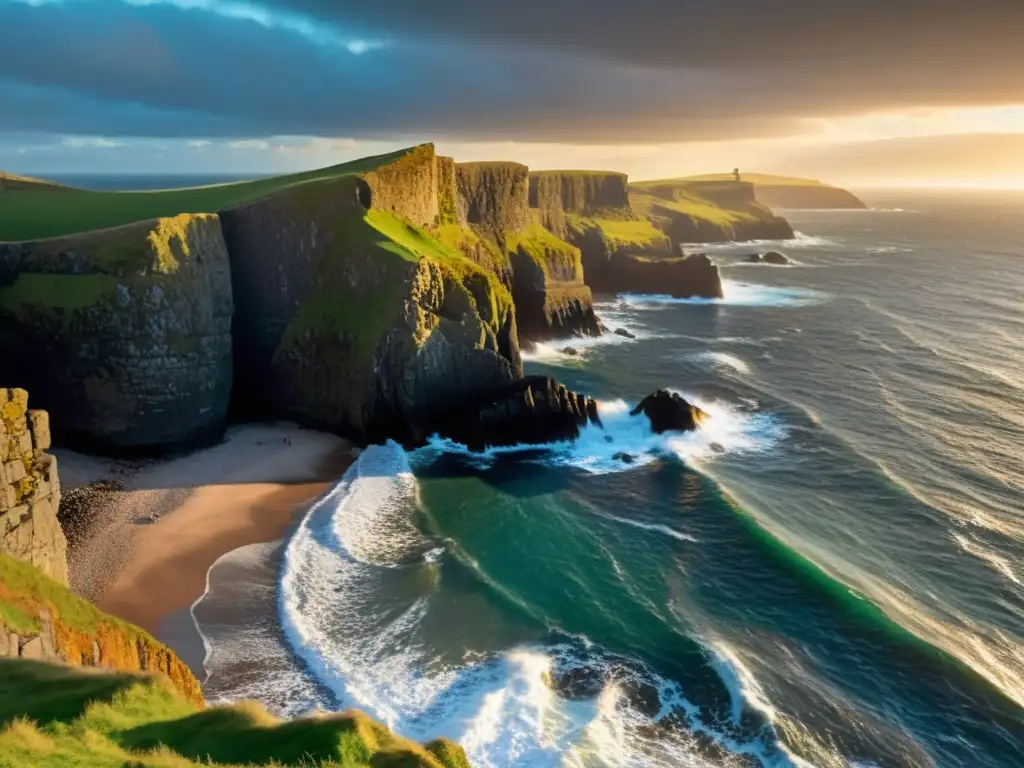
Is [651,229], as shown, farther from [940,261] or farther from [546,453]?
[546,453]

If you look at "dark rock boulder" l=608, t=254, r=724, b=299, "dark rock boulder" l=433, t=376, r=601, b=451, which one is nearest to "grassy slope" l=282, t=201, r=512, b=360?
"dark rock boulder" l=433, t=376, r=601, b=451

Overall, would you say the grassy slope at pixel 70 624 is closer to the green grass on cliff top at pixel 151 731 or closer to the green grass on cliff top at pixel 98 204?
the green grass on cliff top at pixel 151 731

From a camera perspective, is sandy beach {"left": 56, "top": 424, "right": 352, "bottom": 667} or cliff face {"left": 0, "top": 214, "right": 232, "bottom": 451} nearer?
sandy beach {"left": 56, "top": 424, "right": 352, "bottom": 667}

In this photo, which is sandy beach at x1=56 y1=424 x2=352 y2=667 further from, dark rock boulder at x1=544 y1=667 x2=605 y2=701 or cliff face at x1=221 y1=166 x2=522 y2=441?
dark rock boulder at x1=544 y1=667 x2=605 y2=701

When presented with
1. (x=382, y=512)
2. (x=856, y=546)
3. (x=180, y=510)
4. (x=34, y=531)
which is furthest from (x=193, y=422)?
(x=856, y=546)

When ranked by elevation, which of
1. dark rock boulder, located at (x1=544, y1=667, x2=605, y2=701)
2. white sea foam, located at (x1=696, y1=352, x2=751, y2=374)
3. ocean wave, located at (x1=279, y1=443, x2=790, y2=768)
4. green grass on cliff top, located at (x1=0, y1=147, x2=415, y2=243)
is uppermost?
green grass on cliff top, located at (x1=0, y1=147, x2=415, y2=243)

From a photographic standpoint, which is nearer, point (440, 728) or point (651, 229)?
point (440, 728)
